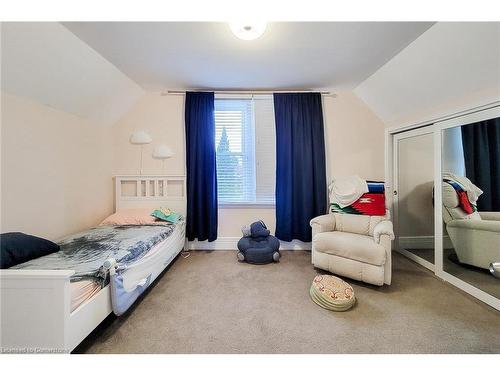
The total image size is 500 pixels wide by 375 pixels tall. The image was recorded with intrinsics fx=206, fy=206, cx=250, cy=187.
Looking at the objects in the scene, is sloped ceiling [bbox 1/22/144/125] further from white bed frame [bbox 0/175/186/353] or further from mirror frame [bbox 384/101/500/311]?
mirror frame [bbox 384/101/500/311]

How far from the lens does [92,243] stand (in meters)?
1.92

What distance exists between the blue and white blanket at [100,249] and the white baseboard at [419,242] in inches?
123

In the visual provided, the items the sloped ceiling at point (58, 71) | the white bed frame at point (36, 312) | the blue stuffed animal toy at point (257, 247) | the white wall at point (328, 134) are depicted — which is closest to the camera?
the white bed frame at point (36, 312)

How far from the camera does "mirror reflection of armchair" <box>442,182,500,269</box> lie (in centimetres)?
Result: 187

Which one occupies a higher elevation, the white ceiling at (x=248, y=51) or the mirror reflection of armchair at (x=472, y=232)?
the white ceiling at (x=248, y=51)

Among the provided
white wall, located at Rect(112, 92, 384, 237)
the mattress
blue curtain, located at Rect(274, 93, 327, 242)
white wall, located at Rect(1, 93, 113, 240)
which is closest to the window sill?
blue curtain, located at Rect(274, 93, 327, 242)

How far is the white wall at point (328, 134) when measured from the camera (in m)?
3.09

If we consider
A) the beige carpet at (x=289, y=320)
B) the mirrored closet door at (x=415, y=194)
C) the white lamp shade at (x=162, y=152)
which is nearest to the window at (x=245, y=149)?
the white lamp shade at (x=162, y=152)

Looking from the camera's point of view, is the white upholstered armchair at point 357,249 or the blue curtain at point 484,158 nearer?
the blue curtain at point 484,158

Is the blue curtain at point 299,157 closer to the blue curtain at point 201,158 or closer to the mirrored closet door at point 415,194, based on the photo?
the blue curtain at point 201,158

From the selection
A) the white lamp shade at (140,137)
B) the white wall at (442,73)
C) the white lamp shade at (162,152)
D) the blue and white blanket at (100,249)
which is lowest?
the blue and white blanket at (100,249)

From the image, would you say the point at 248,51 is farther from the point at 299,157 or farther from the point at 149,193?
the point at 149,193

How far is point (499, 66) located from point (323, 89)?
1.71m

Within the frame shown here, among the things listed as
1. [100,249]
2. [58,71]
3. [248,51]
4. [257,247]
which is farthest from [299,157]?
[58,71]
